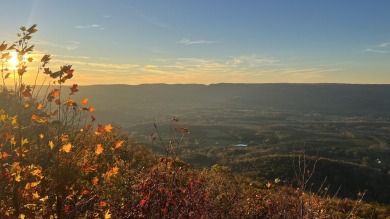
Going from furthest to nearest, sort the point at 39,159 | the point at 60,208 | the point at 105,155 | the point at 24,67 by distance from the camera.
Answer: the point at 105,155
the point at 39,159
the point at 24,67
the point at 60,208

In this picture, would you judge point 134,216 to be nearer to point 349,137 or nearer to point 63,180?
point 63,180

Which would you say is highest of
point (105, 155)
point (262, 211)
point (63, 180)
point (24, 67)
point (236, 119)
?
point (24, 67)

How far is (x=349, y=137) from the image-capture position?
127875 millimetres

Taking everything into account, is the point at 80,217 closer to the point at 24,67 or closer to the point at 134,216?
the point at 134,216

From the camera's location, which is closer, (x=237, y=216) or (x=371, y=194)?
(x=237, y=216)

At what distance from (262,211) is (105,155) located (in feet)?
14.4

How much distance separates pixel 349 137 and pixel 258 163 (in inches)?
3595

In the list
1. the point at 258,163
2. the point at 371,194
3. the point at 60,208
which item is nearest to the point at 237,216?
the point at 60,208

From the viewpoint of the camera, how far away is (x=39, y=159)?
559 cm

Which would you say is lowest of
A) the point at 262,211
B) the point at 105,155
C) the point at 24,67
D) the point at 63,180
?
the point at 262,211

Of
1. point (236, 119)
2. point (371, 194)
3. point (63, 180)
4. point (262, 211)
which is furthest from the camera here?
point (236, 119)

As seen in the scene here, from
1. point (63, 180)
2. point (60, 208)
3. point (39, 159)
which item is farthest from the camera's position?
point (39, 159)

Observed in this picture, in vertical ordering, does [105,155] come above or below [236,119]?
above

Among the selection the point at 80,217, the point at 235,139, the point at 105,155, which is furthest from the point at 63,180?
the point at 235,139
